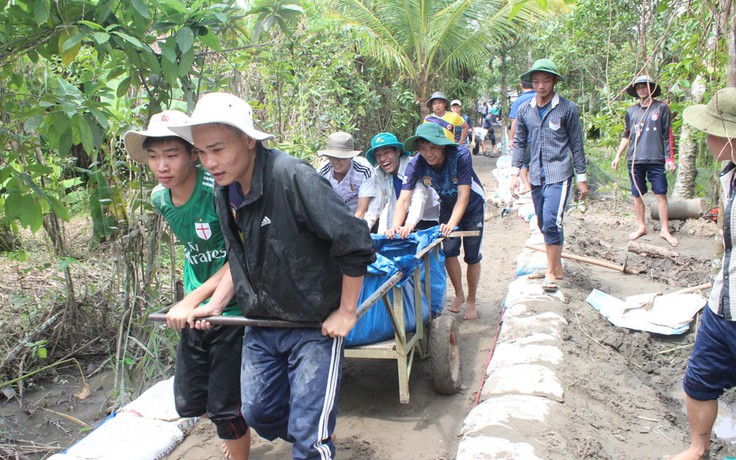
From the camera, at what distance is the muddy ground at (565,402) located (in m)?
3.36

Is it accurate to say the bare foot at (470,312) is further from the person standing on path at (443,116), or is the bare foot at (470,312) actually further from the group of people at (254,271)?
the person standing on path at (443,116)

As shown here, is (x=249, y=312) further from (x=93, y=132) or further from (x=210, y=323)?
(x=93, y=132)

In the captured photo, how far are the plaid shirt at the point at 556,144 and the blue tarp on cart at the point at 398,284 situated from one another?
54.1 inches

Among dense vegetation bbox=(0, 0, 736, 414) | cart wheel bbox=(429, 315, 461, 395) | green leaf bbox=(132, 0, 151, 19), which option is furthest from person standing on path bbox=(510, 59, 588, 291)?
green leaf bbox=(132, 0, 151, 19)

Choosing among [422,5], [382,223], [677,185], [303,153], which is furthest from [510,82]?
[382,223]

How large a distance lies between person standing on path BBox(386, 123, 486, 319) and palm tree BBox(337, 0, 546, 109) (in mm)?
7500

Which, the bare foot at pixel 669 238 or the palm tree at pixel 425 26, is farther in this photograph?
the palm tree at pixel 425 26

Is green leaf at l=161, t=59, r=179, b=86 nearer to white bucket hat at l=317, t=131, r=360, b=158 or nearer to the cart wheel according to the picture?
white bucket hat at l=317, t=131, r=360, b=158

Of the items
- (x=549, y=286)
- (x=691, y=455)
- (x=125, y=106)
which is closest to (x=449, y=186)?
(x=549, y=286)

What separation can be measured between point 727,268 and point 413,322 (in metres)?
1.88

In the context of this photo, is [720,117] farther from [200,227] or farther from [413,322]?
[200,227]

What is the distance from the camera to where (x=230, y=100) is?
2.42 meters

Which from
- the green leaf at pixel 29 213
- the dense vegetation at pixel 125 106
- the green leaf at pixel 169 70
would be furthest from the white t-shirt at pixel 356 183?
the green leaf at pixel 29 213

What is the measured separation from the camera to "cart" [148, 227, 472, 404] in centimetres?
362
